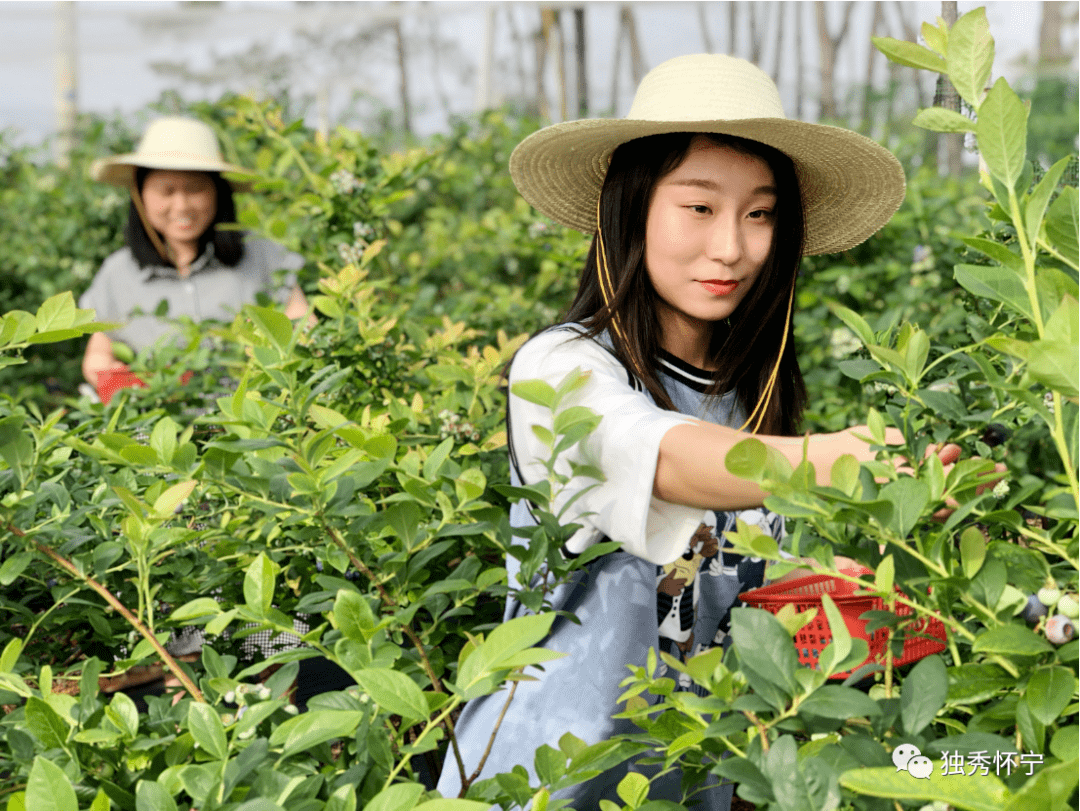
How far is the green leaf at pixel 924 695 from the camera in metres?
0.65

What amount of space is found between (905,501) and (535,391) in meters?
0.40

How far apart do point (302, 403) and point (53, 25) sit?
26.4 ft

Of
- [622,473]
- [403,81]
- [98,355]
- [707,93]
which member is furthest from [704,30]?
[622,473]

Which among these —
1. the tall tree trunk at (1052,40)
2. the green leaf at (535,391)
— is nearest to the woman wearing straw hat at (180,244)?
the green leaf at (535,391)

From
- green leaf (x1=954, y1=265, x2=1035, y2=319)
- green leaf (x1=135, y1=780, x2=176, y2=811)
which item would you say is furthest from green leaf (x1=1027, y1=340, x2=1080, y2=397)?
green leaf (x1=135, y1=780, x2=176, y2=811)

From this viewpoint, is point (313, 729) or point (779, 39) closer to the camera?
point (313, 729)

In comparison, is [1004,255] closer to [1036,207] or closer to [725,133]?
[1036,207]

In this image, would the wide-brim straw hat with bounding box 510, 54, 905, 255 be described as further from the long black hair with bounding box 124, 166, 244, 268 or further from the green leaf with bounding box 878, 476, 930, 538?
the long black hair with bounding box 124, 166, 244, 268

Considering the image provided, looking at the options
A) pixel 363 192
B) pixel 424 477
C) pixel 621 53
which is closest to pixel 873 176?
pixel 424 477

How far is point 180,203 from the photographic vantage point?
383cm

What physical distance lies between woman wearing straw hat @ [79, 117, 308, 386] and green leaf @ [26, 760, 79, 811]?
10.7ft

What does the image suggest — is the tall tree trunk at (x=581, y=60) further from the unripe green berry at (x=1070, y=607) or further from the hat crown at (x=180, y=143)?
the unripe green berry at (x=1070, y=607)

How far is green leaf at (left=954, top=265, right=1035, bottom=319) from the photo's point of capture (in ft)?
2.16

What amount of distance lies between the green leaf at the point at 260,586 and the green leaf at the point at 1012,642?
56cm
